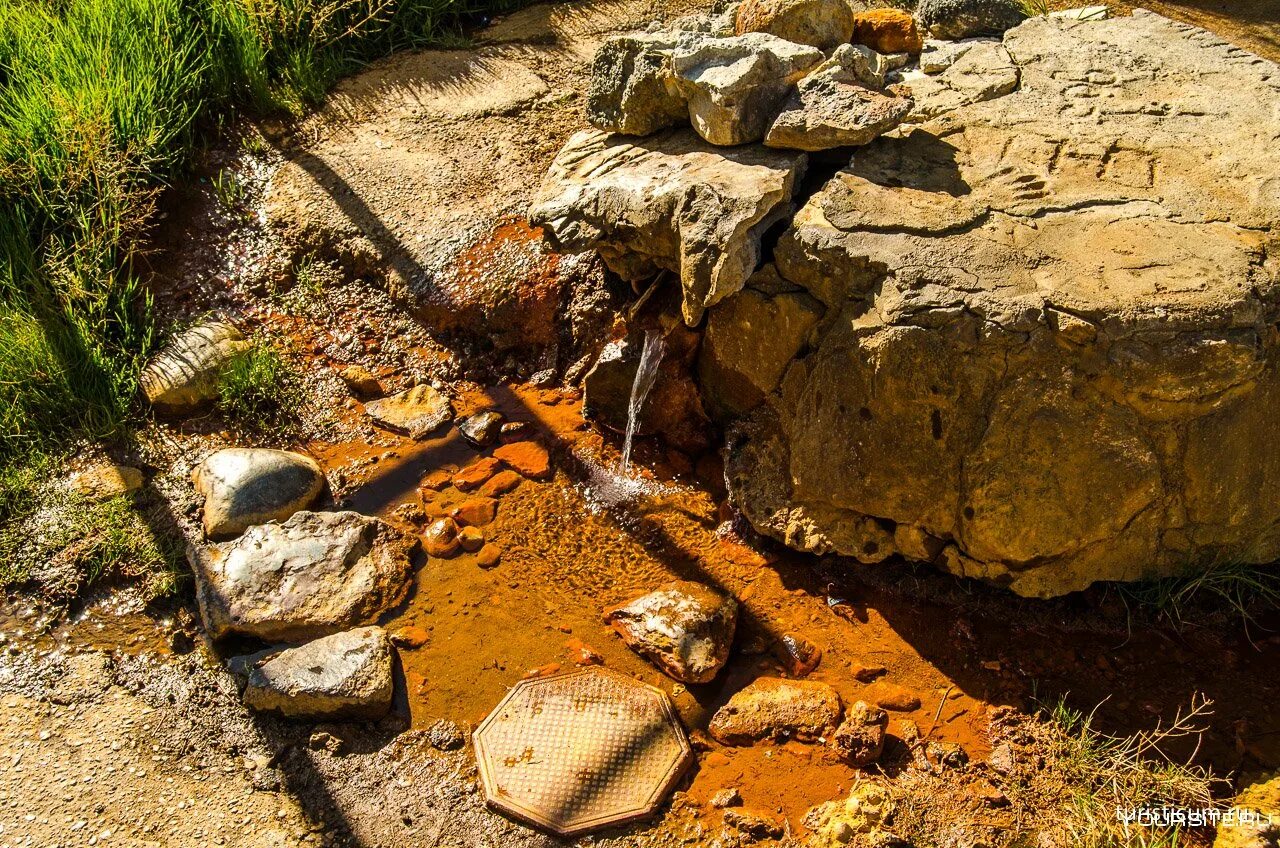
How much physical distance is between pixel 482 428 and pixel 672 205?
1.19m

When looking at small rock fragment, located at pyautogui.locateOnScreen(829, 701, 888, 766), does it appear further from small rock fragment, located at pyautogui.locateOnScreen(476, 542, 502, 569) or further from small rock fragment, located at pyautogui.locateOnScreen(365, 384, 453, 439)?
small rock fragment, located at pyautogui.locateOnScreen(365, 384, 453, 439)

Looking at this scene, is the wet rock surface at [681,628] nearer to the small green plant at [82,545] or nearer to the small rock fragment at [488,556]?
the small rock fragment at [488,556]

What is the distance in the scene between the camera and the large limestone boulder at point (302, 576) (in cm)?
341

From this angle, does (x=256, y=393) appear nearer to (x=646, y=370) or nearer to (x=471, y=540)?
(x=471, y=540)

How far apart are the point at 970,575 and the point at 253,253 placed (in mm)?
3371

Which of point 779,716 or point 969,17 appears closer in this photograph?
point 779,716

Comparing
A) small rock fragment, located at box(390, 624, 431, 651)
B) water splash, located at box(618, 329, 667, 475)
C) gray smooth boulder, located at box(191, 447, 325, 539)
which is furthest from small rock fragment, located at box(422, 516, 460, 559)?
water splash, located at box(618, 329, 667, 475)

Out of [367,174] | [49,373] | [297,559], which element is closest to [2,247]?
[49,373]

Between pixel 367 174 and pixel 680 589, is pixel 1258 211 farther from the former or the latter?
pixel 367 174

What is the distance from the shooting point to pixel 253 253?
15.5ft

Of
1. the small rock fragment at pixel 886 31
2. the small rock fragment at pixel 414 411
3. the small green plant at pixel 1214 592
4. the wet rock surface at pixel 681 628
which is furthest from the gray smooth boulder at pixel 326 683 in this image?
the small rock fragment at pixel 886 31

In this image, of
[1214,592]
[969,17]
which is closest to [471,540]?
[1214,592]

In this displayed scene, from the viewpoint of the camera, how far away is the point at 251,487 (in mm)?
3717

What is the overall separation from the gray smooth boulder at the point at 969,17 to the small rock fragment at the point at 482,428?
247 centimetres
